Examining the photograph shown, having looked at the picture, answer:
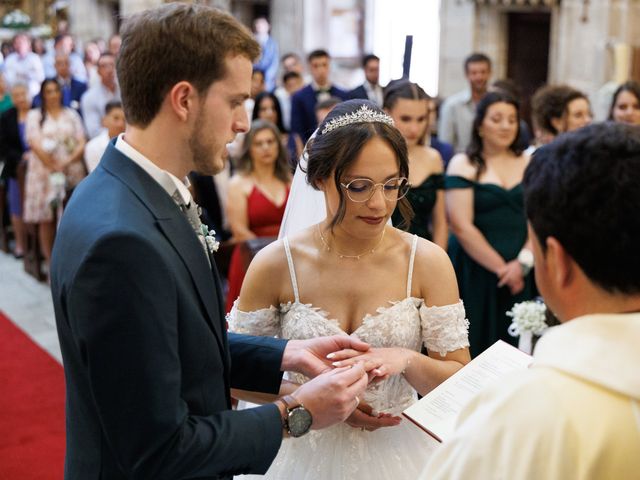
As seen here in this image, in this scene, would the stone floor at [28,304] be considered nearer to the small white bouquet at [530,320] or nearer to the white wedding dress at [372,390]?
the small white bouquet at [530,320]

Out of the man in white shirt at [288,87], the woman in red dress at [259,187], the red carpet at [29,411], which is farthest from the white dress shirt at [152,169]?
the man in white shirt at [288,87]

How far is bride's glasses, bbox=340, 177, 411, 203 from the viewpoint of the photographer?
2314mm

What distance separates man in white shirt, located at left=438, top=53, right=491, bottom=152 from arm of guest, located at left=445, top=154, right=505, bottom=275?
8.59 feet

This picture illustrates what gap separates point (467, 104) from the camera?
7137 mm

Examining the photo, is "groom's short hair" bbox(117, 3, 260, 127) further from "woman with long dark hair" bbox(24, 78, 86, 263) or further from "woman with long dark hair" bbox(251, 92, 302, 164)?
"woman with long dark hair" bbox(24, 78, 86, 263)

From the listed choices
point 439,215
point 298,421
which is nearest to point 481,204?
point 439,215

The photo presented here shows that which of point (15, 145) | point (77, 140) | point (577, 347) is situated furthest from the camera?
point (15, 145)

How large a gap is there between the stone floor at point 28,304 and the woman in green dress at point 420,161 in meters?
2.78

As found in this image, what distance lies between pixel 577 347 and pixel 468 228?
10.9ft

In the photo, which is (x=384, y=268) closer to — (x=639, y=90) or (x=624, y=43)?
(x=639, y=90)

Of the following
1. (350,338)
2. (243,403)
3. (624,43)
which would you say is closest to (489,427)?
(350,338)

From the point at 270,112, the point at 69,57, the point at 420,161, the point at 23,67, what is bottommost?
the point at 420,161

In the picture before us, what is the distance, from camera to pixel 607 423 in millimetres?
1121

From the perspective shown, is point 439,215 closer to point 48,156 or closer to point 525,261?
point 525,261
